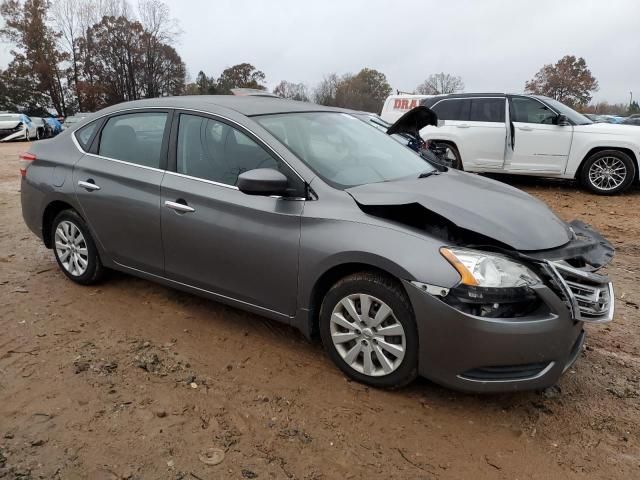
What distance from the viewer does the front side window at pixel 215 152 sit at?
3.31 metres

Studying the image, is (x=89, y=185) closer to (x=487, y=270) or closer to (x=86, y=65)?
(x=487, y=270)

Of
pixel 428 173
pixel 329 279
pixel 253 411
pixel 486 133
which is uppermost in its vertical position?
pixel 486 133

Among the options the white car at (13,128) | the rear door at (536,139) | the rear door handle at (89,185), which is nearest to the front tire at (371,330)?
the rear door handle at (89,185)

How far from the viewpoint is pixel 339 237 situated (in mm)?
2873

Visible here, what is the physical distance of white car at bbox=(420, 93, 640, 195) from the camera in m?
8.41

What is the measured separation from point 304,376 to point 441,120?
7639 millimetres

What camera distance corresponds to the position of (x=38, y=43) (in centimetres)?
4697

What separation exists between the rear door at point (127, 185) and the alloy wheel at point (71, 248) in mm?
295

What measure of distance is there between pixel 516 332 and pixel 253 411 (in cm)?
145

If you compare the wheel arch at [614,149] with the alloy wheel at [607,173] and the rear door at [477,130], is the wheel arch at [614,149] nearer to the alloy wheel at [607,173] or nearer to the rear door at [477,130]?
the alloy wheel at [607,173]

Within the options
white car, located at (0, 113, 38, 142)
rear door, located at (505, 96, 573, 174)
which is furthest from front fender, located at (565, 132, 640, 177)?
white car, located at (0, 113, 38, 142)

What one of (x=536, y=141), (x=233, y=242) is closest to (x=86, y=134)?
(x=233, y=242)

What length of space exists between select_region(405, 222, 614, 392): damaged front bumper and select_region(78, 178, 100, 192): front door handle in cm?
272

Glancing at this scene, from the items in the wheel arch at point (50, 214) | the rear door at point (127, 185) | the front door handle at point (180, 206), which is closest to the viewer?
the front door handle at point (180, 206)
